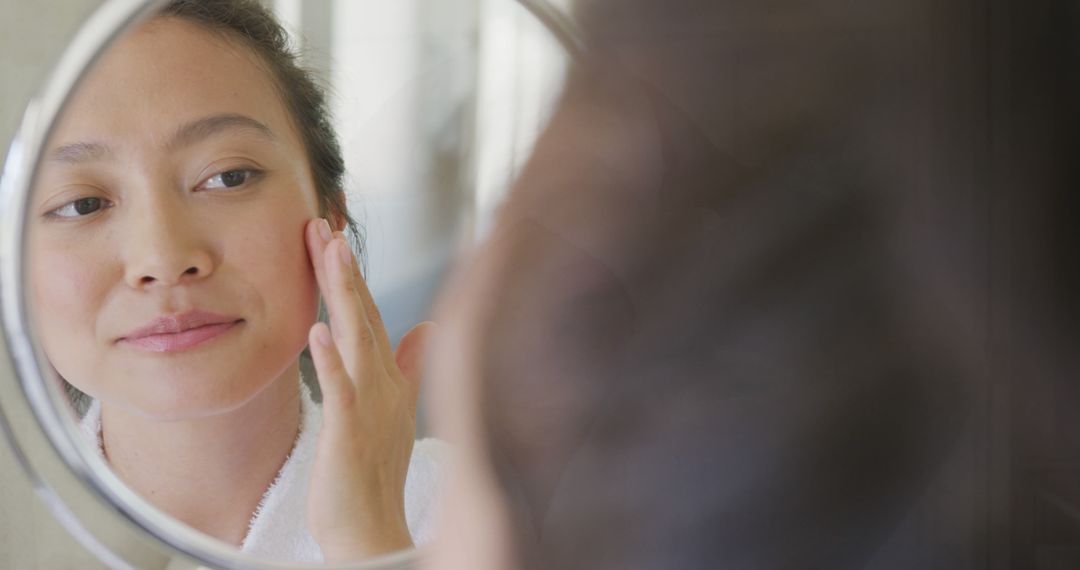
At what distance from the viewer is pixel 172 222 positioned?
0.40 metres

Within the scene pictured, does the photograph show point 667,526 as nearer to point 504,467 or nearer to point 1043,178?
point 504,467

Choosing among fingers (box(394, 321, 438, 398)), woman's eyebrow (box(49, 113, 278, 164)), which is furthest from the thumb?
woman's eyebrow (box(49, 113, 278, 164))

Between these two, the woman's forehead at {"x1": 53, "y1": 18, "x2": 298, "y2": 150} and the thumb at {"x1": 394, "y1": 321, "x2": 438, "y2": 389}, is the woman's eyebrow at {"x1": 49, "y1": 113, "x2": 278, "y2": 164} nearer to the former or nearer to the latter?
the woman's forehead at {"x1": 53, "y1": 18, "x2": 298, "y2": 150}

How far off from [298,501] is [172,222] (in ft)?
0.44

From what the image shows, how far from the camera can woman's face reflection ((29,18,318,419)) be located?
1.30ft

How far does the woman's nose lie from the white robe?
0.07 meters

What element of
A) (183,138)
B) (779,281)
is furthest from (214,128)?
(779,281)

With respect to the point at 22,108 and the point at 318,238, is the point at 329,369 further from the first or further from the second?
the point at 22,108

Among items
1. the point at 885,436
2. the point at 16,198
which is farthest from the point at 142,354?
the point at 885,436

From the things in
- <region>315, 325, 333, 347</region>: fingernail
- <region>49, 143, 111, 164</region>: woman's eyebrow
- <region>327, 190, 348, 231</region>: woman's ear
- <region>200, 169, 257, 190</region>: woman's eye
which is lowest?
<region>315, 325, 333, 347</region>: fingernail

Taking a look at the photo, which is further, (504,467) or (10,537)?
(10,537)

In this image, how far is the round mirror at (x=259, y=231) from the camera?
0.40 metres

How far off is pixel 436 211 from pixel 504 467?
0.35 feet

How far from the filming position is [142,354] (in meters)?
0.42
